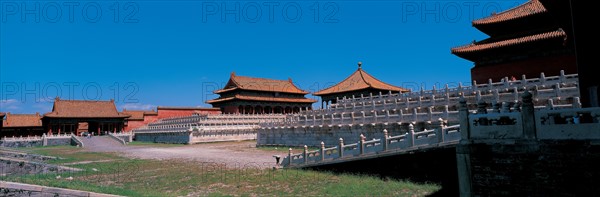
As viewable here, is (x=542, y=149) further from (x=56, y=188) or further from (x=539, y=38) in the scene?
(x=539, y=38)

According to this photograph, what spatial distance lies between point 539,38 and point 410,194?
19.8 meters

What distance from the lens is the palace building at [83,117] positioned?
51.3 m

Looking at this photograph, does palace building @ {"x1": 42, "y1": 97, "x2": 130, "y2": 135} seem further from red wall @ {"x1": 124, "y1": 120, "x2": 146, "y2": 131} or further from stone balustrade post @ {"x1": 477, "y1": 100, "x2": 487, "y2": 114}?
stone balustrade post @ {"x1": 477, "y1": 100, "x2": 487, "y2": 114}

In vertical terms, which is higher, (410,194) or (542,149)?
(542,149)

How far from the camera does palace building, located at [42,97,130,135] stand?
168ft

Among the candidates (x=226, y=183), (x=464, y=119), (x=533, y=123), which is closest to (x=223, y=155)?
(x=226, y=183)

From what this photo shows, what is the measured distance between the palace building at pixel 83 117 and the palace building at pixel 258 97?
49.3ft

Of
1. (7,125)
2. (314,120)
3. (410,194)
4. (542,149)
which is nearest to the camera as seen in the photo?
(542,149)

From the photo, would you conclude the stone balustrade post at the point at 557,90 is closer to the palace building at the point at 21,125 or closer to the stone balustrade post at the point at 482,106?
the stone balustrade post at the point at 482,106

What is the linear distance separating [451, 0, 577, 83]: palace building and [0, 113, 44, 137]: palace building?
5758 centimetres

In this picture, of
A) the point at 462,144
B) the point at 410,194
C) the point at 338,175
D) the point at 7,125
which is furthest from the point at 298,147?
the point at 7,125

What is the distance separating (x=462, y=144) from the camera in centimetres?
923

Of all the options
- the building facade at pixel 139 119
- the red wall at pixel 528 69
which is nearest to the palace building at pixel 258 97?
the building facade at pixel 139 119

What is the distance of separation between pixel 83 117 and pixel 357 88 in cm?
4103
